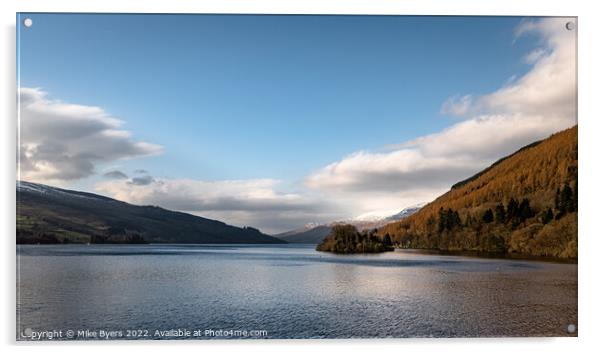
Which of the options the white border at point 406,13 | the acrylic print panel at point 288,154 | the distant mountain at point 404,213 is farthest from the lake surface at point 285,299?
the distant mountain at point 404,213

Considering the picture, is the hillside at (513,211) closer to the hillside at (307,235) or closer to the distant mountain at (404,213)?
the distant mountain at (404,213)

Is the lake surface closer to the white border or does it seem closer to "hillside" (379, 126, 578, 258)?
the white border

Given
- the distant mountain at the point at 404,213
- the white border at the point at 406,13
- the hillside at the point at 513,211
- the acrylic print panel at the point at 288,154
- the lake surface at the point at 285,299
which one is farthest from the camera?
the distant mountain at the point at 404,213

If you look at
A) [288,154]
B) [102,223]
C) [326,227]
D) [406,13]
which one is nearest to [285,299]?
[326,227]

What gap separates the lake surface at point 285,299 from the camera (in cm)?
967

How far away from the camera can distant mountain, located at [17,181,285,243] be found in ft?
32.1

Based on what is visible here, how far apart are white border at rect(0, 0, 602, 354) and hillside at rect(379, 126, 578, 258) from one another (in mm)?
467

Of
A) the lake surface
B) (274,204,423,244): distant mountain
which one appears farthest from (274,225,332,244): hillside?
the lake surface

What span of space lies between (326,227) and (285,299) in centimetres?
222

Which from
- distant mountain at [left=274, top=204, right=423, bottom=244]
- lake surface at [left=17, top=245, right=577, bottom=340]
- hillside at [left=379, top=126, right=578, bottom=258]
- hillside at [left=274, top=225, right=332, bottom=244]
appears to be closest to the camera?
lake surface at [left=17, top=245, right=577, bottom=340]

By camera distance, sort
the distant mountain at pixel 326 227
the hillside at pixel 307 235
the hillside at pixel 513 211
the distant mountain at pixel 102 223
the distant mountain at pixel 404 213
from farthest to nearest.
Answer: the hillside at pixel 307 235
the distant mountain at pixel 326 227
the distant mountain at pixel 404 213
the hillside at pixel 513 211
the distant mountain at pixel 102 223

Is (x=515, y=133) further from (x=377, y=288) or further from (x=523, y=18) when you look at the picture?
(x=377, y=288)

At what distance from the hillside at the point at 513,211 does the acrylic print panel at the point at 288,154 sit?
66 millimetres

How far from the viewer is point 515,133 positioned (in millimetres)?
11039
